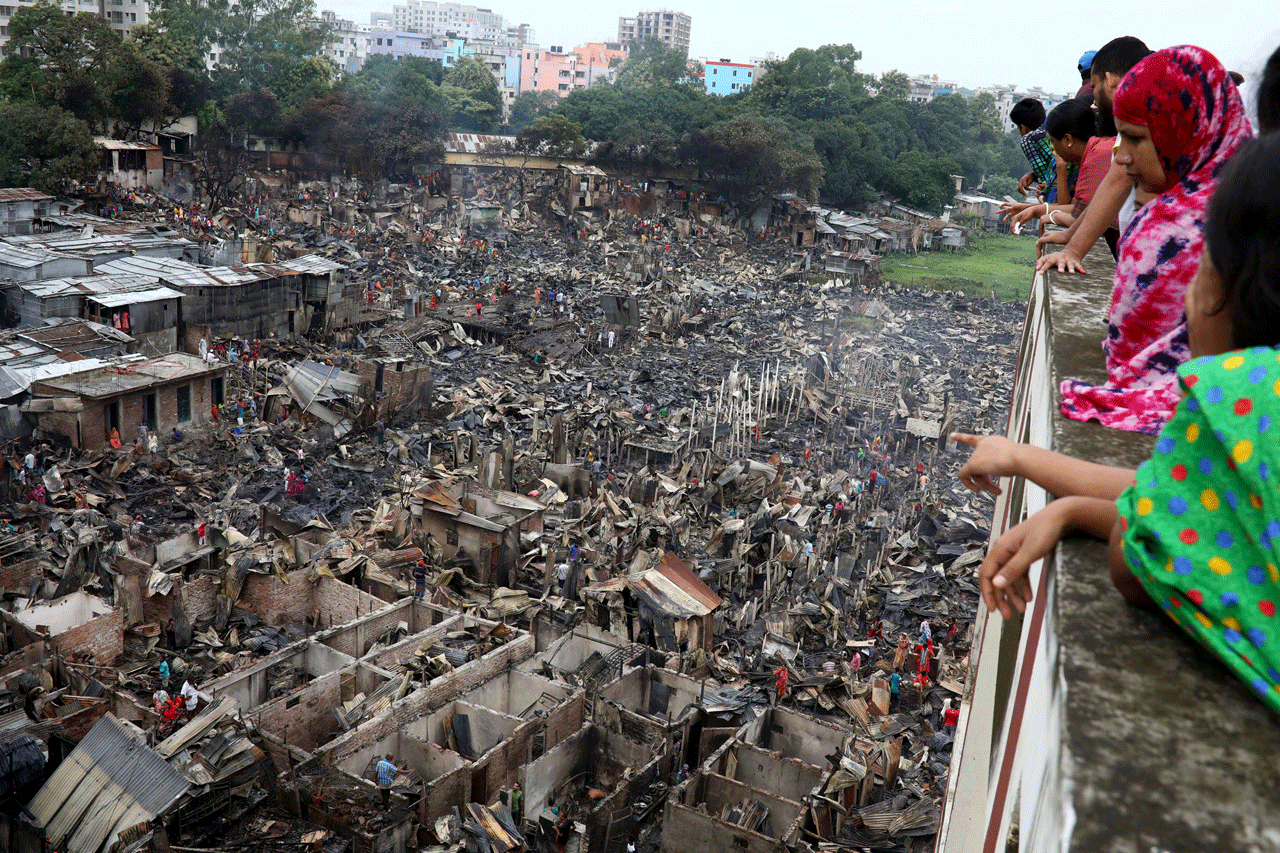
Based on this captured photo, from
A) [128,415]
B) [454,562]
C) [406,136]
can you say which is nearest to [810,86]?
[406,136]

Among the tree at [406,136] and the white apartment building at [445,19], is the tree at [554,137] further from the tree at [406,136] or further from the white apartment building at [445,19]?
the white apartment building at [445,19]

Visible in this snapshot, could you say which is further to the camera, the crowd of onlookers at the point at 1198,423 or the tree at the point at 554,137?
the tree at the point at 554,137

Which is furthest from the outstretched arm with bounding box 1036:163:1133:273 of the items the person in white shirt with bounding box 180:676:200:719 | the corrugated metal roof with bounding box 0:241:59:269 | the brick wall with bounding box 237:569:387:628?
the corrugated metal roof with bounding box 0:241:59:269

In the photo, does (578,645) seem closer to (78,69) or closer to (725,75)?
(78,69)

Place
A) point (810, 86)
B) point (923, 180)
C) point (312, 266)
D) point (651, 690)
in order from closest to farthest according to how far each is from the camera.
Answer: point (651, 690) → point (312, 266) → point (923, 180) → point (810, 86)

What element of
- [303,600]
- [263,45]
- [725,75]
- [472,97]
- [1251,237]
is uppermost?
[725,75]

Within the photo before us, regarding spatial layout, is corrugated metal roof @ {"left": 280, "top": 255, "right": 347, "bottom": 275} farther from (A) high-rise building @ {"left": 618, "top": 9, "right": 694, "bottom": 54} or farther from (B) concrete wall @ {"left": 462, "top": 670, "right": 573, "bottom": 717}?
(A) high-rise building @ {"left": 618, "top": 9, "right": 694, "bottom": 54}

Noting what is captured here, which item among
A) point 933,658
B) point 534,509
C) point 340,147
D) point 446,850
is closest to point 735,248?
point 340,147

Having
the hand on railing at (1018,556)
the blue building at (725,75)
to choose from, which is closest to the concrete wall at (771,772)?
the hand on railing at (1018,556)
